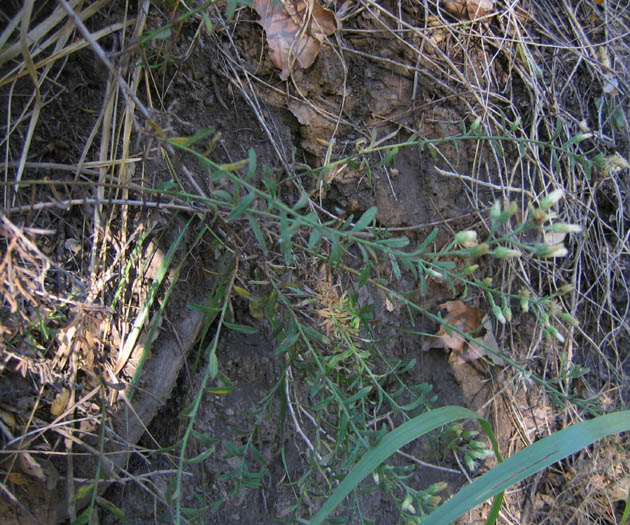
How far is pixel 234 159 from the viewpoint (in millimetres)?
1796

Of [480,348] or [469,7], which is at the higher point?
[469,7]

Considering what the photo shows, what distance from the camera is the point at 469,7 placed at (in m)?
2.17

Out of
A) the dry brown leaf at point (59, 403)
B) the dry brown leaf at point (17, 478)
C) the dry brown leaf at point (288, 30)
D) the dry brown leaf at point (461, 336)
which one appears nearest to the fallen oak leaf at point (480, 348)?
the dry brown leaf at point (461, 336)

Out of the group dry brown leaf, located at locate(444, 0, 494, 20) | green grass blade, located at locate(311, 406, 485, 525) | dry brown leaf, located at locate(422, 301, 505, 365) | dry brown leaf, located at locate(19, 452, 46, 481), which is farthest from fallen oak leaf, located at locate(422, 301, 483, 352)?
dry brown leaf, located at locate(19, 452, 46, 481)

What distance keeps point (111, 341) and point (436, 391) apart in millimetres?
1270

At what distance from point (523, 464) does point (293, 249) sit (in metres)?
0.93

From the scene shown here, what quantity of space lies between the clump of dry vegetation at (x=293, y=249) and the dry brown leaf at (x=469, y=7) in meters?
0.01

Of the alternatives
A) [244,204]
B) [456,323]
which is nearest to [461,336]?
[456,323]

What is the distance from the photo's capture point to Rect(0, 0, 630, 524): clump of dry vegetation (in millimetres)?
1375

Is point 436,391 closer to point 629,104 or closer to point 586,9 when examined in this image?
point 629,104

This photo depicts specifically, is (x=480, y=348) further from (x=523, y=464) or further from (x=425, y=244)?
(x=425, y=244)

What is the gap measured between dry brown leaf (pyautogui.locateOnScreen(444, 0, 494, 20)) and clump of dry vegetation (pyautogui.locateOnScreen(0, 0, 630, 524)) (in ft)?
0.04

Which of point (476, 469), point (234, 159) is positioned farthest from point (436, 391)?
point (234, 159)

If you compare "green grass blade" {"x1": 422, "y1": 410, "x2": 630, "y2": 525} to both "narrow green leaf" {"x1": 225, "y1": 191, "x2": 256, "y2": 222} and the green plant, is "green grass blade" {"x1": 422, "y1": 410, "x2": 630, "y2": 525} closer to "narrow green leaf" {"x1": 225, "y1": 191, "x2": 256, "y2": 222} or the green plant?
the green plant
